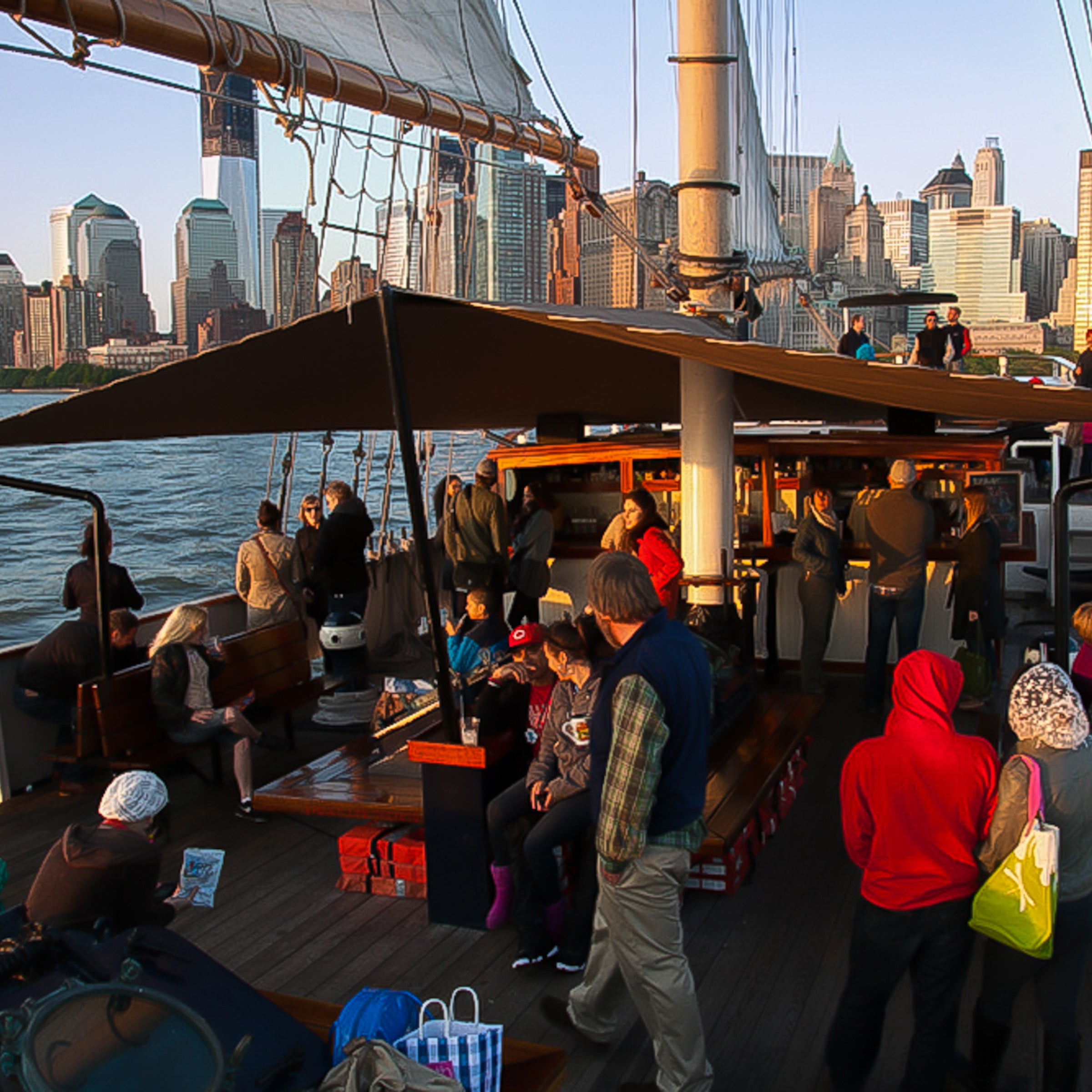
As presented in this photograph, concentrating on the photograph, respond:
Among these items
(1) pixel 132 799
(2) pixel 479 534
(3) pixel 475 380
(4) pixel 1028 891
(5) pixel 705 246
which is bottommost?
(4) pixel 1028 891

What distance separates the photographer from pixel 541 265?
91.6 feet

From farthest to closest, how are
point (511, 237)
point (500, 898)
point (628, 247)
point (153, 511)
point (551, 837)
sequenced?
point (153, 511) → point (511, 237) → point (628, 247) → point (500, 898) → point (551, 837)

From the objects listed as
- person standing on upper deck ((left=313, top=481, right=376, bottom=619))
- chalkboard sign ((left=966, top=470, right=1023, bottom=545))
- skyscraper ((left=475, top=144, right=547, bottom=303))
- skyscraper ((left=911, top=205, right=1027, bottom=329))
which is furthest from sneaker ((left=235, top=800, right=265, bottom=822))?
skyscraper ((left=911, top=205, right=1027, bottom=329))

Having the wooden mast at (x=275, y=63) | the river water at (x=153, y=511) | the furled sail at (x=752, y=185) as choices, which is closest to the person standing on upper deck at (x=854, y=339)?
the furled sail at (x=752, y=185)

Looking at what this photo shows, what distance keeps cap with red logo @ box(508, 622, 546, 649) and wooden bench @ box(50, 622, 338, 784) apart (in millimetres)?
2114

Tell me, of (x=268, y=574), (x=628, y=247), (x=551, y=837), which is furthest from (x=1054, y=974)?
(x=628, y=247)

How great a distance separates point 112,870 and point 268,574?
5.31 metres

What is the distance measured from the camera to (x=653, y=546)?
6.28 m

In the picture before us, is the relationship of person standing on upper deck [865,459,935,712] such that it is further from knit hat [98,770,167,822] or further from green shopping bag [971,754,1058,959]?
knit hat [98,770,167,822]

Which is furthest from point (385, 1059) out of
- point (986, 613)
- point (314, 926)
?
point (986, 613)

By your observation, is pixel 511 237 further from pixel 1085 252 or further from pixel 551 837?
pixel 551 837

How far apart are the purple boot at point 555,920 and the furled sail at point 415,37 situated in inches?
270

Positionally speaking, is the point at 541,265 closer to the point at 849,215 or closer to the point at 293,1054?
the point at 293,1054

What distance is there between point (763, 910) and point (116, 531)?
127ft
